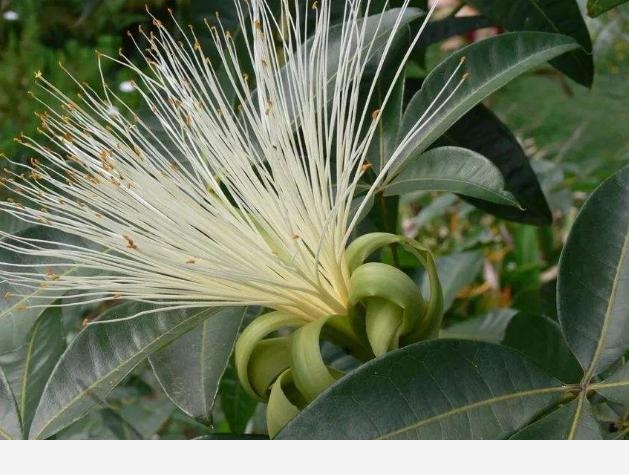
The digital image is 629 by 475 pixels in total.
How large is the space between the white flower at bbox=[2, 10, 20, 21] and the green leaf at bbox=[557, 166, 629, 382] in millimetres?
1599

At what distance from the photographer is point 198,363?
581mm

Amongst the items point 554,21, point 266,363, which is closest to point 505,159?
point 554,21

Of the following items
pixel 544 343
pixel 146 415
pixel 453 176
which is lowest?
pixel 146 415

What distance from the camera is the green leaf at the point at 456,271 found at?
110cm

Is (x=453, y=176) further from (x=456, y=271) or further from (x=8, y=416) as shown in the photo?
(x=456, y=271)

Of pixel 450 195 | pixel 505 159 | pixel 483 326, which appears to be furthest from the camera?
pixel 450 195

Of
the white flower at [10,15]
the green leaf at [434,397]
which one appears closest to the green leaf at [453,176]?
the green leaf at [434,397]

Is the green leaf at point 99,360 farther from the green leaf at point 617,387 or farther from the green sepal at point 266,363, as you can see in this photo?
the green leaf at point 617,387

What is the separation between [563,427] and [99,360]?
0.29 m

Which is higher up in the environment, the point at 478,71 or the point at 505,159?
the point at 478,71

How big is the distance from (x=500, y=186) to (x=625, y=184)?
75mm

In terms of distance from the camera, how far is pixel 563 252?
1.64 feet

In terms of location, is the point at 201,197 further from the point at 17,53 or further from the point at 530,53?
the point at 17,53
